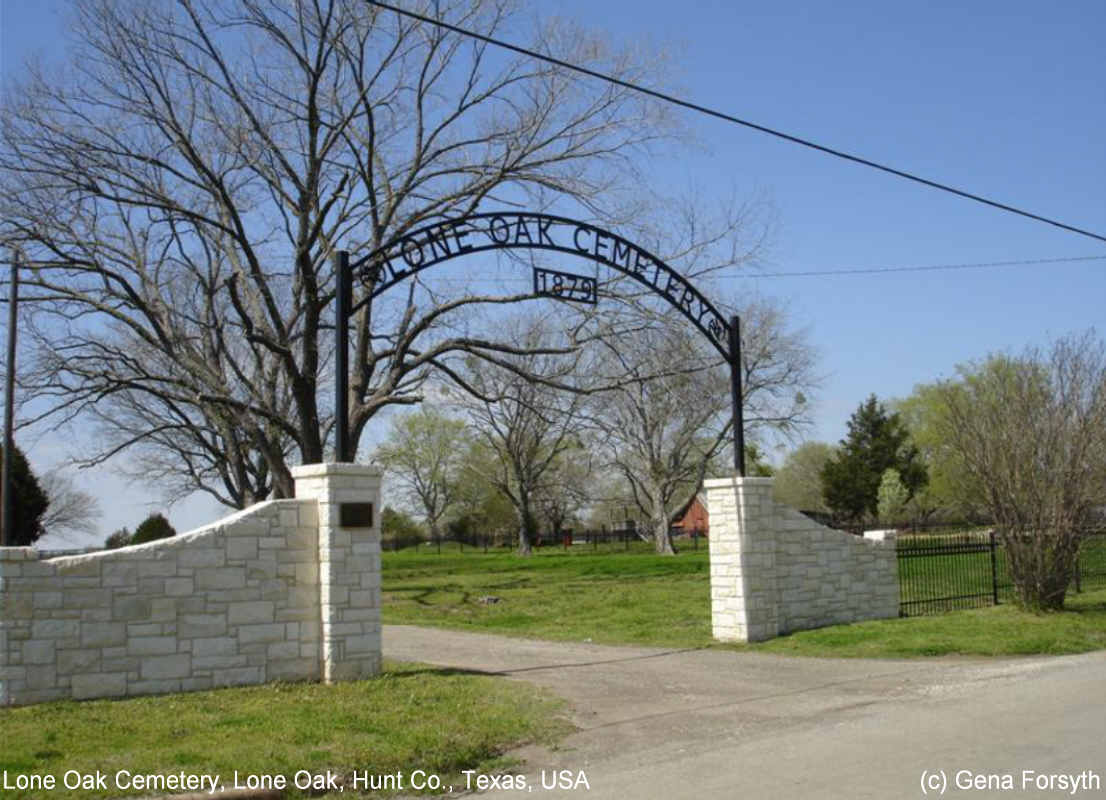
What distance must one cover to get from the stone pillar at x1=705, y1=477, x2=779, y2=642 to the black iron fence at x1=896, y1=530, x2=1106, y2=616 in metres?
3.43

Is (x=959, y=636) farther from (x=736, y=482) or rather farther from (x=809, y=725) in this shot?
(x=809, y=725)

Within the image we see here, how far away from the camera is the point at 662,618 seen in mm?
17297

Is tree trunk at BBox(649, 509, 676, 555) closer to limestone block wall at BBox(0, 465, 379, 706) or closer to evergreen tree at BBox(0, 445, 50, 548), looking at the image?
evergreen tree at BBox(0, 445, 50, 548)

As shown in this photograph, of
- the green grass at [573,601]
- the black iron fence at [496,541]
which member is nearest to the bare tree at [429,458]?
the black iron fence at [496,541]

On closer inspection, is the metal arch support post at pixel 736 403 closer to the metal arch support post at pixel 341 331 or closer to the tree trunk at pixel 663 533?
the metal arch support post at pixel 341 331

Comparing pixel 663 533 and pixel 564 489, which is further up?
pixel 564 489

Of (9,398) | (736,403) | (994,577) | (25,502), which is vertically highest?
(9,398)

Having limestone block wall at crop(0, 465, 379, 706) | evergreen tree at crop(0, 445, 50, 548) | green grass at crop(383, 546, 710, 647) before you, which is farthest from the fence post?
evergreen tree at crop(0, 445, 50, 548)

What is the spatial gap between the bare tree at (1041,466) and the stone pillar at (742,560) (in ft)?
13.7

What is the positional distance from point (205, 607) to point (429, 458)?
Result: 6606 cm

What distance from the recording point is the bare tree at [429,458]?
7256 centimetres

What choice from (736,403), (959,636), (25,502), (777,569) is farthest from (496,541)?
(959,636)

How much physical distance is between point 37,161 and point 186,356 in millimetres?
4967

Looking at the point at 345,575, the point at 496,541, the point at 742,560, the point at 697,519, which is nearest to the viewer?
the point at 345,575
